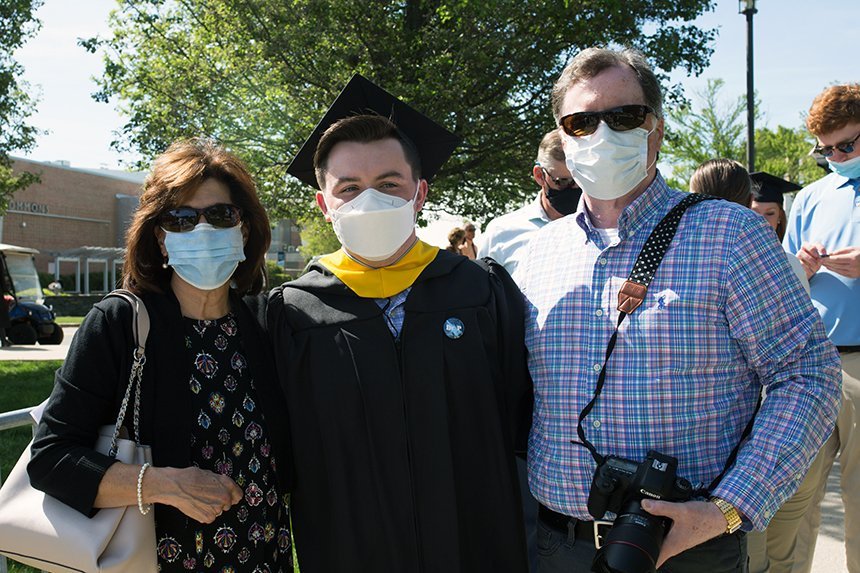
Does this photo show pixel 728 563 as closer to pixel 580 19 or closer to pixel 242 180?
pixel 242 180

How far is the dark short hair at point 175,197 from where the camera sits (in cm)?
267

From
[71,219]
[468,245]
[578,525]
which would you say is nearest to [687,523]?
[578,525]

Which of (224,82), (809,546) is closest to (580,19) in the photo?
(224,82)

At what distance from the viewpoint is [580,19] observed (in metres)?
11.7

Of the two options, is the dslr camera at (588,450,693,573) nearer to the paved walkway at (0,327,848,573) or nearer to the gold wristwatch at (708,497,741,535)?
the gold wristwatch at (708,497,741,535)

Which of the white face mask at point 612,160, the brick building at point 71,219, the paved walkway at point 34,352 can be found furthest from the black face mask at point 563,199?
the brick building at point 71,219

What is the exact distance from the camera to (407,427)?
2.56 meters

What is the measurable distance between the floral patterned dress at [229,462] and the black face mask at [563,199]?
8.52 feet

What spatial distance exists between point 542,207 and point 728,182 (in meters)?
1.20

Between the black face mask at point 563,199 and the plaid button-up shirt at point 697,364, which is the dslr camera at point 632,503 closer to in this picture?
the plaid button-up shirt at point 697,364

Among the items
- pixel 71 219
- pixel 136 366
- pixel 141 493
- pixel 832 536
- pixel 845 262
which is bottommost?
pixel 832 536

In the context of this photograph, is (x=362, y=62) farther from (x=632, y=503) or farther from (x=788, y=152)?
(x=788, y=152)

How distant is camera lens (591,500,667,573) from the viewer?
1.90 meters

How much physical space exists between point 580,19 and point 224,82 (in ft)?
19.7
